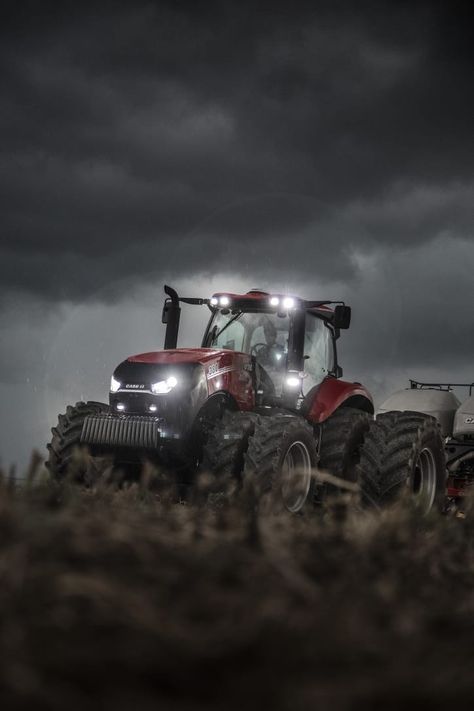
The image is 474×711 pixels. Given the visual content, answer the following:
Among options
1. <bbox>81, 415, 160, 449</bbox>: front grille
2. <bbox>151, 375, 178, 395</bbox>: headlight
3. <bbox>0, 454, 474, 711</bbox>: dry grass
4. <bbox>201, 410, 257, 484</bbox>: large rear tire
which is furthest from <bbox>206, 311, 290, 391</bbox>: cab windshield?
<bbox>0, 454, 474, 711</bbox>: dry grass

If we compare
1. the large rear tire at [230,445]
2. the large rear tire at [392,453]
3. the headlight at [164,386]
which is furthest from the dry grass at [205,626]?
the large rear tire at [392,453]

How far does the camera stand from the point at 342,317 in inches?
468

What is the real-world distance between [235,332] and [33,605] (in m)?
10.4

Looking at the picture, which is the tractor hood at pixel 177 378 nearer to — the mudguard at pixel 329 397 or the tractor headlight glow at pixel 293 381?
the tractor headlight glow at pixel 293 381

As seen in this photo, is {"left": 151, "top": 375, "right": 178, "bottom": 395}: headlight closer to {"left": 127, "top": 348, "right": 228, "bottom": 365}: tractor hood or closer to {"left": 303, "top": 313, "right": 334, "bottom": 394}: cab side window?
{"left": 127, "top": 348, "right": 228, "bottom": 365}: tractor hood

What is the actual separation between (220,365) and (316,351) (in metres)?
1.95

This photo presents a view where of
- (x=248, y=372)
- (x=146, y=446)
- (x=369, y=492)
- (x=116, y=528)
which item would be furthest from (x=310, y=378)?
(x=116, y=528)

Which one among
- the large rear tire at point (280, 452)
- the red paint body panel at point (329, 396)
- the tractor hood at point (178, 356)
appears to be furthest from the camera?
the red paint body panel at point (329, 396)

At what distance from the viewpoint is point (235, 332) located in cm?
1199

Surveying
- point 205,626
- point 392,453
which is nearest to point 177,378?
point 392,453

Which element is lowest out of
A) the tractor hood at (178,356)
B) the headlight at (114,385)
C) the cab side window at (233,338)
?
the headlight at (114,385)

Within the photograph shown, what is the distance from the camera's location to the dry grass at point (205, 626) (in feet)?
4.37

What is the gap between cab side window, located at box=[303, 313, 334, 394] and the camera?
12.0 meters

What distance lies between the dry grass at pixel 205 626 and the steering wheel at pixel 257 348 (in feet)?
30.6
